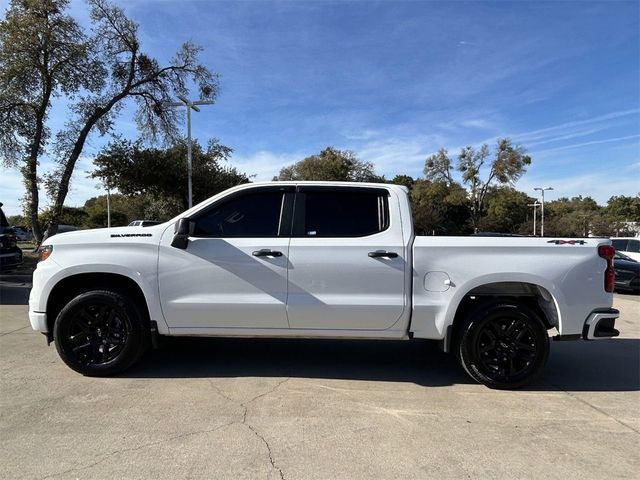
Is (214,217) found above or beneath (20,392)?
above

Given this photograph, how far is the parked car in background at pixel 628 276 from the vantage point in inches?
561

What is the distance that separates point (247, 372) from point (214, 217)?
5.49ft

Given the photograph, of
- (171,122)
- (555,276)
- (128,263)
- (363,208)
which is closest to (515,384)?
(555,276)

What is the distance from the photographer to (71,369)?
525 centimetres

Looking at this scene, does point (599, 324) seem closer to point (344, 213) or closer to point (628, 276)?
point (344, 213)

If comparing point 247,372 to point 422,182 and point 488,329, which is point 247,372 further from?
point 422,182

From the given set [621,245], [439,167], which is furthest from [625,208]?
[621,245]

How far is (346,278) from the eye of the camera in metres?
4.86

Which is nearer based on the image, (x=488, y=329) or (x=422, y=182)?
(x=488, y=329)

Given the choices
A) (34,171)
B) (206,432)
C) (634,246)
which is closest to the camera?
(206,432)

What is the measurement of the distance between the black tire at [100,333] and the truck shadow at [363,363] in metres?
0.29

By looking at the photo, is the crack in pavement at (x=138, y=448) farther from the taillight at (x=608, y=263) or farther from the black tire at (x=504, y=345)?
the taillight at (x=608, y=263)

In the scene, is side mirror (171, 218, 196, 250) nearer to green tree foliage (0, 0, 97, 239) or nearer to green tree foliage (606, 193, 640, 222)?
green tree foliage (0, 0, 97, 239)

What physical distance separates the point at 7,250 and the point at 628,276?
1626 centimetres
